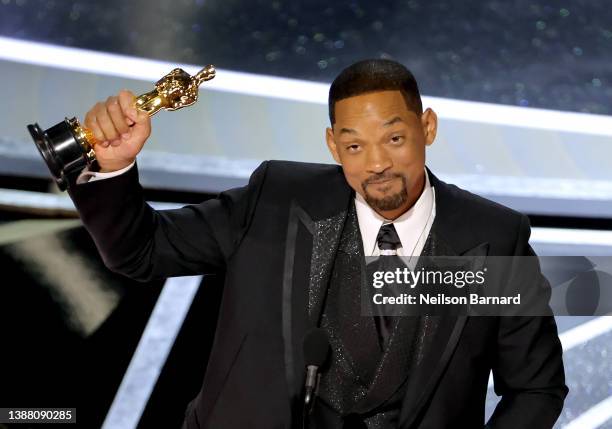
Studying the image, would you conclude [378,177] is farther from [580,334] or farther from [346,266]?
[580,334]

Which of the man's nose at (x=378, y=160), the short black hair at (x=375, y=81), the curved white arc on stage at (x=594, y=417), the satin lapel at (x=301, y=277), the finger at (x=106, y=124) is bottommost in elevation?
the curved white arc on stage at (x=594, y=417)

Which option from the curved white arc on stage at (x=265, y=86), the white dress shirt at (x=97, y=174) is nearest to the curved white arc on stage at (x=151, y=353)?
the curved white arc on stage at (x=265, y=86)

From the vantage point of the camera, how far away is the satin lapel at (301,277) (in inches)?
67.8

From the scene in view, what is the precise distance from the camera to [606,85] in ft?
9.11

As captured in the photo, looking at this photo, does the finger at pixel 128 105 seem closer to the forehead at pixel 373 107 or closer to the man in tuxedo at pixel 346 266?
the man in tuxedo at pixel 346 266

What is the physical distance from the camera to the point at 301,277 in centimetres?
178

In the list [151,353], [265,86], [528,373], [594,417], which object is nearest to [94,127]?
[528,373]

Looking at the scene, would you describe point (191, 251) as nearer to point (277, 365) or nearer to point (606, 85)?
point (277, 365)

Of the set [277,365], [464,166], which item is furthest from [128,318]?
[464,166]

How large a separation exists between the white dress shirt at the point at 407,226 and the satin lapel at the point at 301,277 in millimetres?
81

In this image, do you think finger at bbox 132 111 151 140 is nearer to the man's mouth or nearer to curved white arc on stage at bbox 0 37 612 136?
the man's mouth

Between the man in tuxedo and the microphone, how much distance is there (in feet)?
1.03

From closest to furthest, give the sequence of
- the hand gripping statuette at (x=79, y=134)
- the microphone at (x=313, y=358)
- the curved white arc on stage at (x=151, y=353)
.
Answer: the microphone at (x=313, y=358) < the hand gripping statuette at (x=79, y=134) < the curved white arc on stage at (x=151, y=353)

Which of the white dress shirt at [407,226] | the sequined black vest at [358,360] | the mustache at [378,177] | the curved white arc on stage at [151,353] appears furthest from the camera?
the curved white arc on stage at [151,353]
